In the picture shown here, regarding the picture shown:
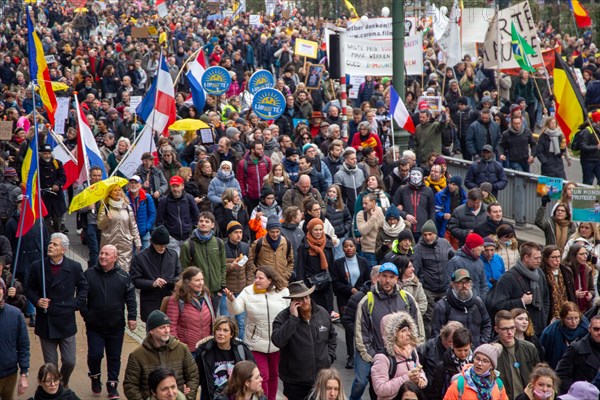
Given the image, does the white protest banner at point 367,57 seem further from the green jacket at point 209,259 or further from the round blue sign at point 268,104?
the green jacket at point 209,259

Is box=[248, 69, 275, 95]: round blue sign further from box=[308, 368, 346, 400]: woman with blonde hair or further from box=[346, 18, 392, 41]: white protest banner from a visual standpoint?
box=[308, 368, 346, 400]: woman with blonde hair

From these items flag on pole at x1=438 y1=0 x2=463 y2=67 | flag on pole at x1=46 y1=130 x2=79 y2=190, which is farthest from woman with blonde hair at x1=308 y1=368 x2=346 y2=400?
flag on pole at x1=438 y1=0 x2=463 y2=67

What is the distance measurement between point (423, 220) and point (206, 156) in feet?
11.4

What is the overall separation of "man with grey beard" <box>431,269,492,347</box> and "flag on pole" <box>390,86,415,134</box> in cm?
811

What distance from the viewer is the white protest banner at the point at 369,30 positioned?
2022 centimetres

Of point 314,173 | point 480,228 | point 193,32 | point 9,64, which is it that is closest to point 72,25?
point 193,32

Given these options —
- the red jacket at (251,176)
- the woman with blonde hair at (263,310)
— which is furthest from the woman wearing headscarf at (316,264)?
the red jacket at (251,176)

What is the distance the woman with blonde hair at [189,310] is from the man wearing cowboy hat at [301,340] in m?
0.80

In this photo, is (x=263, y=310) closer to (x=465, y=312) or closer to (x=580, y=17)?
(x=465, y=312)

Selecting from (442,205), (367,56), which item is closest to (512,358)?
(442,205)

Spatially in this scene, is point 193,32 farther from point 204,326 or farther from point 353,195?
point 204,326

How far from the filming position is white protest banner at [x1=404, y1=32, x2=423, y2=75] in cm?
2223

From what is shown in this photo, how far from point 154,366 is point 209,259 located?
10.3 feet

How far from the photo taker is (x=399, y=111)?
18.4 m
